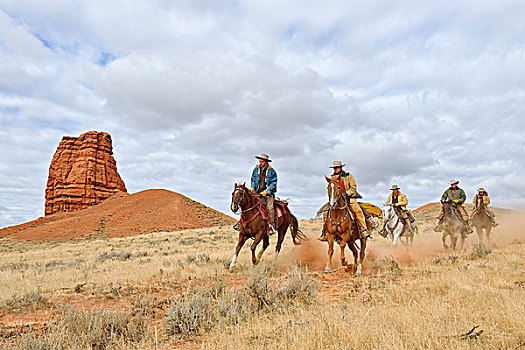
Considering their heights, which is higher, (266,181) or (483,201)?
(266,181)

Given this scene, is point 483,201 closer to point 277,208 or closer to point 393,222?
point 393,222

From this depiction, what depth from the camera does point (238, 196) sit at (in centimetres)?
1030

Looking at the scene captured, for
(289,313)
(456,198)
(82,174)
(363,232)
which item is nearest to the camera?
(289,313)

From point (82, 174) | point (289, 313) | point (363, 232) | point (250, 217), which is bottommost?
point (289, 313)

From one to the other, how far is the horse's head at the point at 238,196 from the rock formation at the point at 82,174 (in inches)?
3180

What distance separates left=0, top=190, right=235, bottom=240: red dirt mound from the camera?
5103 centimetres

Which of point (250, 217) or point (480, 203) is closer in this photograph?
point (250, 217)

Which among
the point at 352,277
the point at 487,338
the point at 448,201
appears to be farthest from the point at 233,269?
the point at 448,201

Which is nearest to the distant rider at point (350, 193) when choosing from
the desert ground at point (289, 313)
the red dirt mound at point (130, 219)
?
the desert ground at point (289, 313)

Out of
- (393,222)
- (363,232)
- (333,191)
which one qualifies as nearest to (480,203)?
(393,222)

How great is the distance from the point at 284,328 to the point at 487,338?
2388 mm

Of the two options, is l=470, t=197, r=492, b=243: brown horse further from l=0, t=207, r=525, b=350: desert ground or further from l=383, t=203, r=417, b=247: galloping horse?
l=0, t=207, r=525, b=350: desert ground

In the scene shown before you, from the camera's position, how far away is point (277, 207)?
39.0ft

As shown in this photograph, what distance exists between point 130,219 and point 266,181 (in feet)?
175
